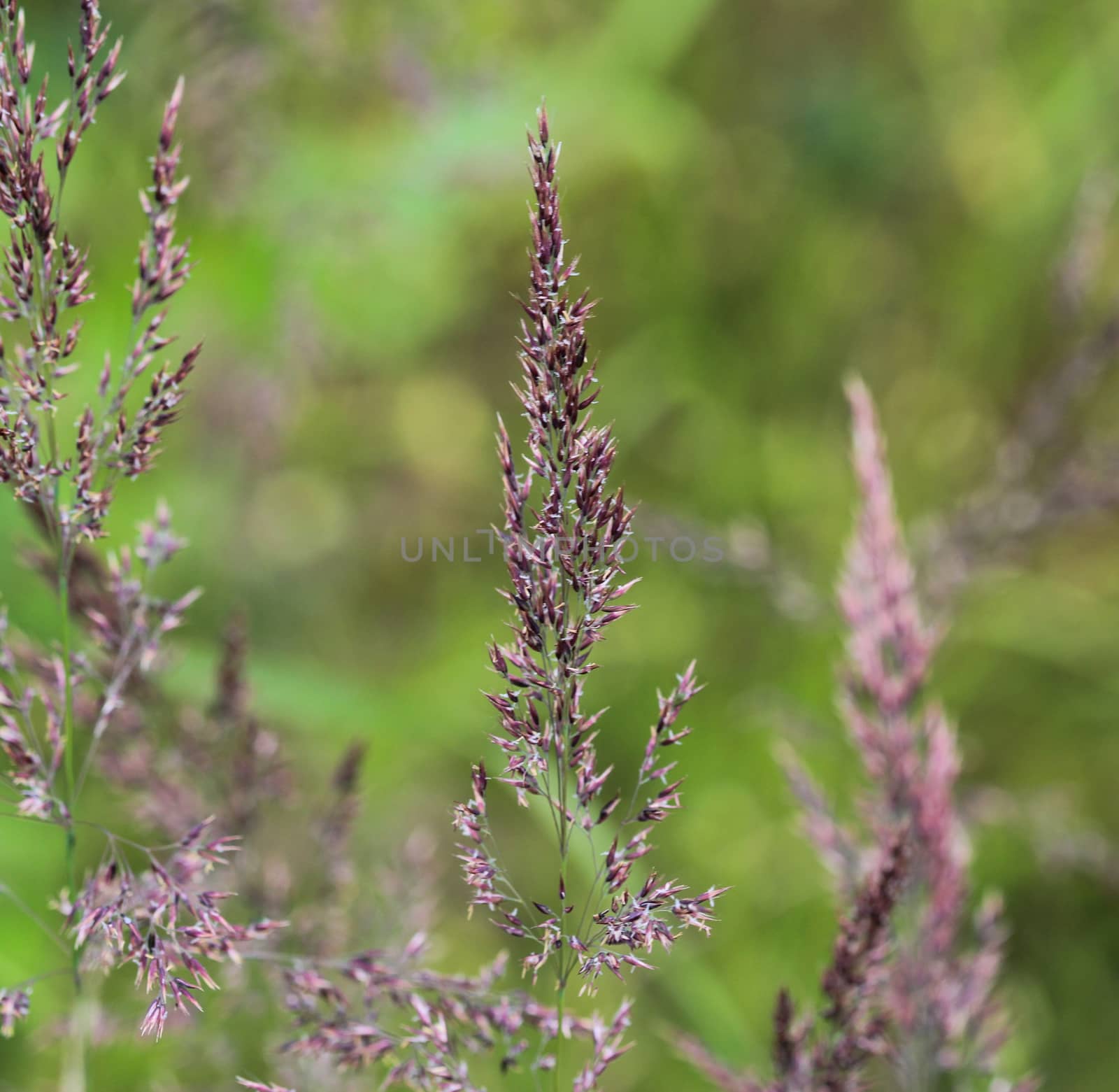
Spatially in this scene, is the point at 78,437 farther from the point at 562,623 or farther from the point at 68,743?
the point at 562,623

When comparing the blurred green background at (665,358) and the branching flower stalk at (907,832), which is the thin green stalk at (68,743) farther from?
the blurred green background at (665,358)

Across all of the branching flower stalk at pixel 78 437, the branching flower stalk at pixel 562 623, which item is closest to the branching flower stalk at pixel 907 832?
the branching flower stalk at pixel 562 623

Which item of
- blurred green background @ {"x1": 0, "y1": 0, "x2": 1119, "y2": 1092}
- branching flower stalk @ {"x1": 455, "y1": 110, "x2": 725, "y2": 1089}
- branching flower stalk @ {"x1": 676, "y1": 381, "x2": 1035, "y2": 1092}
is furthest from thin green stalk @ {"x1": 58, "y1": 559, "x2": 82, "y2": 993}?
blurred green background @ {"x1": 0, "y1": 0, "x2": 1119, "y2": 1092}

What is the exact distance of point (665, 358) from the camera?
3.95 metres

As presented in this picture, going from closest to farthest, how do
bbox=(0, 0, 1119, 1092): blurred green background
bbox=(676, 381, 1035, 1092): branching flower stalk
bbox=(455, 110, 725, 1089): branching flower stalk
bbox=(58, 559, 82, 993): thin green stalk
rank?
bbox=(455, 110, 725, 1089): branching flower stalk, bbox=(58, 559, 82, 993): thin green stalk, bbox=(676, 381, 1035, 1092): branching flower stalk, bbox=(0, 0, 1119, 1092): blurred green background

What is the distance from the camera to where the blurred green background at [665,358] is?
2.96 meters

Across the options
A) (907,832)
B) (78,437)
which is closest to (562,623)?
(78,437)

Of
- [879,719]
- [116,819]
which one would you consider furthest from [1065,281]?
[116,819]

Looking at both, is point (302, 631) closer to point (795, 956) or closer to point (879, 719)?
point (795, 956)

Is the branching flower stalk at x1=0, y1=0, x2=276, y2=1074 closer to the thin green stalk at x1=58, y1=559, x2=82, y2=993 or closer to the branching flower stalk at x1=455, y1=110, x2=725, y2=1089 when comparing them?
the thin green stalk at x1=58, y1=559, x2=82, y2=993

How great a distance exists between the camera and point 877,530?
1.81m

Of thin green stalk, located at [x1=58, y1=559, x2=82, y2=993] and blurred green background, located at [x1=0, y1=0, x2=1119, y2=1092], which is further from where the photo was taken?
blurred green background, located at [x1=0, y1=0, x2=1119, y2=1092]

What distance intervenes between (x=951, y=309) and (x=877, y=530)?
7.74ft

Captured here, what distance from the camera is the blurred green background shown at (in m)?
2.96
